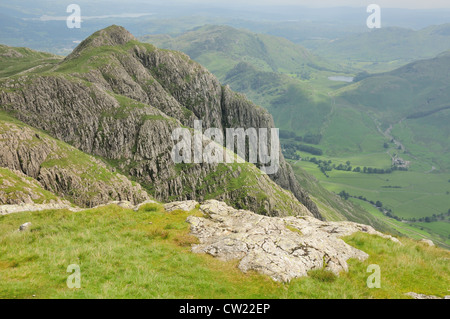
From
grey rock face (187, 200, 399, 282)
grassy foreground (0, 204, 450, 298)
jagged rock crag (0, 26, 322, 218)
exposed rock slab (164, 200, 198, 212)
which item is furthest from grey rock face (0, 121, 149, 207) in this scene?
grey rock face (187, 200, 399, 282)

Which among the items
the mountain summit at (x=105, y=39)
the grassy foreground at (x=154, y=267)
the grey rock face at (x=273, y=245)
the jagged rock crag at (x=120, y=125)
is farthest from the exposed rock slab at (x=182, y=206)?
the mountain summit at (x=105, y=39)

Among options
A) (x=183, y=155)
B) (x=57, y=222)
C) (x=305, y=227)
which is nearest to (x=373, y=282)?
(x=305, y=227)

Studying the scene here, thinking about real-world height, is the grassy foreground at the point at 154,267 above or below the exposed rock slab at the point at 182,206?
above

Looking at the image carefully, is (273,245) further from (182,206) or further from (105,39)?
(105,39)

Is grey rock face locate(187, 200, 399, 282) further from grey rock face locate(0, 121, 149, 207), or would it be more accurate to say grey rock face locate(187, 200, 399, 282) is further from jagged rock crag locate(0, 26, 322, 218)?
jagged rock crag locate(0, 26, 322, 218)

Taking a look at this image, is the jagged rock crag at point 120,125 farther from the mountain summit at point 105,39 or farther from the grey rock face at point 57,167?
the grey rock face at point 57,167

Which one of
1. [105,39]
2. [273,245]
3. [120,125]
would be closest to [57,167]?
[120,125]
